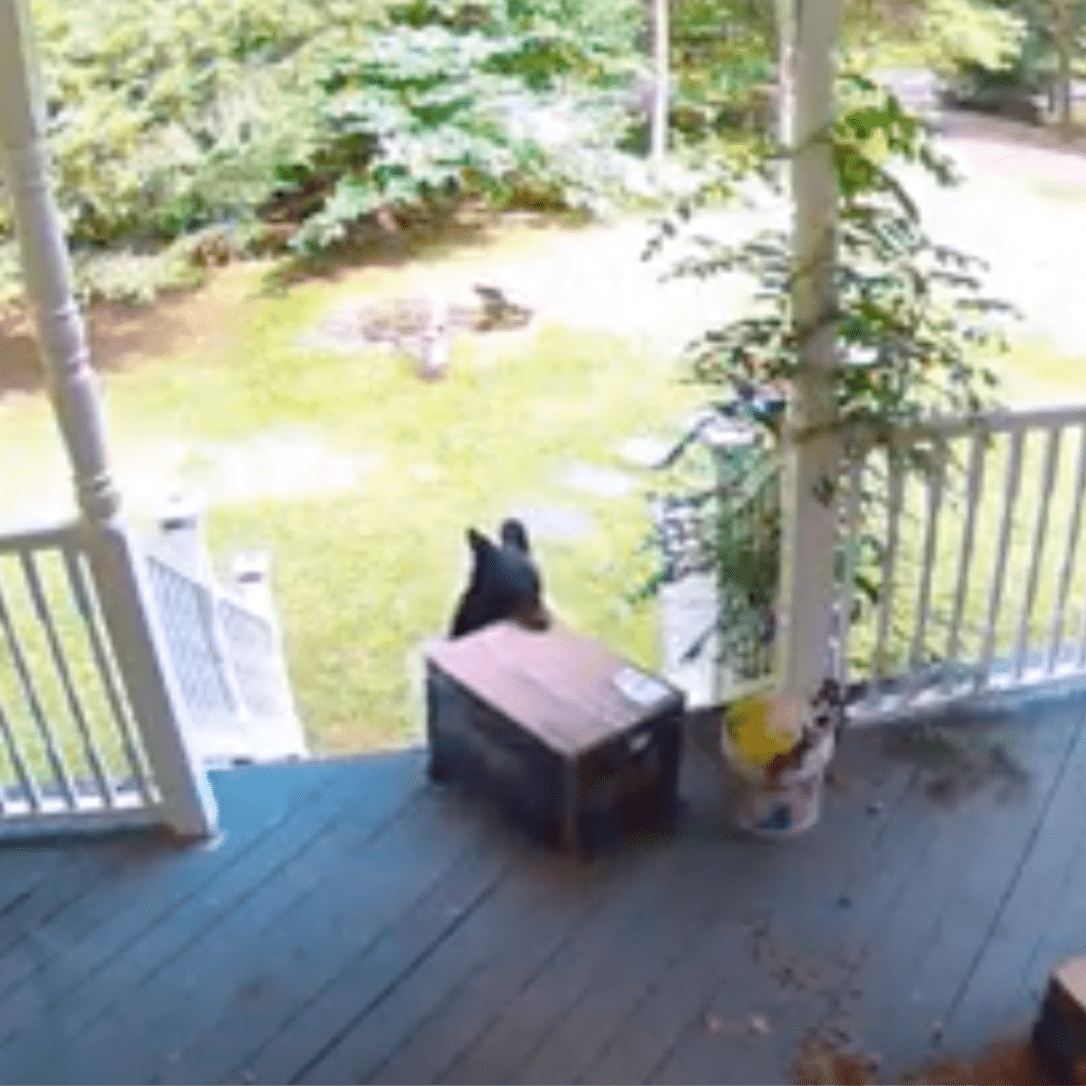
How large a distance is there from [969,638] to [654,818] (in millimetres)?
1951

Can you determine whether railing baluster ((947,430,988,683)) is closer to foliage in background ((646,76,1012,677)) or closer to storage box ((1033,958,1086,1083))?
foliage in background ((646,76,1012,677))

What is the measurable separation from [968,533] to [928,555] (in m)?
0.11

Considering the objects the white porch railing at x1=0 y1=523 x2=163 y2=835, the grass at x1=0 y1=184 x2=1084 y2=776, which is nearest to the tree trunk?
the grass at x1=0 y1=184 x2=1084 y2=776

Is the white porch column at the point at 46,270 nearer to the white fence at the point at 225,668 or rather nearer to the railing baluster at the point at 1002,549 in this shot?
the white fence at the point at 225,668

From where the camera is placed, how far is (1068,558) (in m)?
3.12

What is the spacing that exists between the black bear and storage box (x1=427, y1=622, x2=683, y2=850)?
20cm

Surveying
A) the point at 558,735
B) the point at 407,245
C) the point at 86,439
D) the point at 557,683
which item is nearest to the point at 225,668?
the point at 557,683

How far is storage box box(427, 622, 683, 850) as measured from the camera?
2.84 meters

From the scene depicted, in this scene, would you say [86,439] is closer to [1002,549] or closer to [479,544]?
[479,544]

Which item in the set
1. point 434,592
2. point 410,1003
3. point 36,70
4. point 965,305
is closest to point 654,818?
point 410,1003

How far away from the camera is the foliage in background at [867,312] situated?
8.17 feet

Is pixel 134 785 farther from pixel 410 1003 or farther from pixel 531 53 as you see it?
pixel 531 53

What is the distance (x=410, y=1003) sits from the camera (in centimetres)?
259

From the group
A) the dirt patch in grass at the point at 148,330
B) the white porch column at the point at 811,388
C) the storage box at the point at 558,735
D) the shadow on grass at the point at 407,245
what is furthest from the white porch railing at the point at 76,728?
the shadow on grass at the point at 407,245
